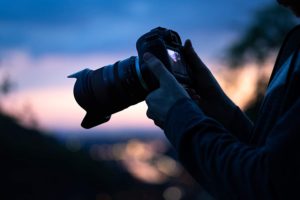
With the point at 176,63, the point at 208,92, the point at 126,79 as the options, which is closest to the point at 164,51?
the point at 176,63

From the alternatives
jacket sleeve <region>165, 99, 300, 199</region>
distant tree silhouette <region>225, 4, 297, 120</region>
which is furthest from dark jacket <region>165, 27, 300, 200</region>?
distant tree silhouette <region>225, 4, 297, 120</region>

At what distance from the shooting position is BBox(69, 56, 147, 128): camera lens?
7.04 feet

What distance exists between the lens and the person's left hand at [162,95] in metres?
1.72

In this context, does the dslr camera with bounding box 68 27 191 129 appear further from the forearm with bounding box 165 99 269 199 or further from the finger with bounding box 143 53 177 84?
the forearm with bounding box 165 99 269 199

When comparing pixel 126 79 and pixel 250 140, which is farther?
pixel 126 79

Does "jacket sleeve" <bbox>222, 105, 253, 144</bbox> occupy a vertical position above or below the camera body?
below

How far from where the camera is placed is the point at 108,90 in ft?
7.26

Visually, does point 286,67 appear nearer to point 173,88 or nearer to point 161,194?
point 173,88

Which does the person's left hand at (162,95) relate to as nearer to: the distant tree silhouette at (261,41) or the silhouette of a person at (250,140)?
the silhouette of a person at (250,140)

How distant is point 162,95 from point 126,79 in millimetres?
450

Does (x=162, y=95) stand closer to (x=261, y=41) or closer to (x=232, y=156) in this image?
(x=232, y=156)

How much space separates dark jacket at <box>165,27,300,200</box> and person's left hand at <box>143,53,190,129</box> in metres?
0.05

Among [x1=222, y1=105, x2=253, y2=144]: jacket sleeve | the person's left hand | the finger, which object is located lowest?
[x1=222, y1=105, x2=253, y2=144]: jacket sleeve

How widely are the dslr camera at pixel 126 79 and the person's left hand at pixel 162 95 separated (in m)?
0.14
